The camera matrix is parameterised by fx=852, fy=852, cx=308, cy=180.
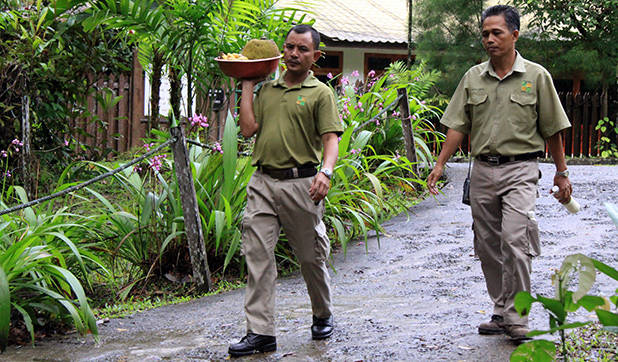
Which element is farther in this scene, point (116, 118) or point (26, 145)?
point (116, 118)

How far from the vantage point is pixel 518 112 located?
171 inches

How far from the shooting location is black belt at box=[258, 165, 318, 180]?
434 centimetres

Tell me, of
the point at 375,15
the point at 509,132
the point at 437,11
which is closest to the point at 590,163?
the point at 437,11

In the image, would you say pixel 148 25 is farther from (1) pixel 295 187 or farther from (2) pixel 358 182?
(1) pixel 295 187

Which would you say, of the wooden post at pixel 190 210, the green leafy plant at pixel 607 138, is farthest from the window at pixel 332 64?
the wooden post at pixel 190 210

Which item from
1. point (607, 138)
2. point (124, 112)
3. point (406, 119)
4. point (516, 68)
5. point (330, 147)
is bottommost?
point (607, 138)

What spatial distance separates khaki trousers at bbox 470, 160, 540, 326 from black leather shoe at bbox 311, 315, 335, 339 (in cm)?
88

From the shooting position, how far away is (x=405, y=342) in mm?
4484

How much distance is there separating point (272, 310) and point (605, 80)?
13.4 meters

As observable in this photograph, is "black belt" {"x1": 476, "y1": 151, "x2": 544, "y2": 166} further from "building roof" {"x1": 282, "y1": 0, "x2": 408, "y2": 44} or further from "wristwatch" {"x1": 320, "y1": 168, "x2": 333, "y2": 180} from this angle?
"building roof" {"x1": 282, "y1": 0, "x2": 408, "y2": 44}

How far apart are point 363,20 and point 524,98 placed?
16.5 m

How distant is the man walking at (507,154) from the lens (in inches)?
167

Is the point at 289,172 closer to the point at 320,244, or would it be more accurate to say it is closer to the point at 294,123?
the point at 294,123

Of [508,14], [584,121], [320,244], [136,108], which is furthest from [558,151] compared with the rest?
[584,121]
